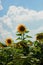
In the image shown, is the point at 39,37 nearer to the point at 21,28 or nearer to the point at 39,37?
the point at 39,37

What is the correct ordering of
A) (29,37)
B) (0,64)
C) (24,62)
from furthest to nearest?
(29,37) → (0,64) → (24,62)

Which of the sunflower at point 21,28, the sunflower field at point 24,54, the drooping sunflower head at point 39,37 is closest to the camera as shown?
the sunflower field at point 24,54

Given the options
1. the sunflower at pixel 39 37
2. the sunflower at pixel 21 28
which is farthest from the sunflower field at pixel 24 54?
the sunflower at pixel 21 28

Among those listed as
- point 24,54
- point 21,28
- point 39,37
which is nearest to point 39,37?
point 39,37

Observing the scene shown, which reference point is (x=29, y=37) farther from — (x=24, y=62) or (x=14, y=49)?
(x=24, y=62)

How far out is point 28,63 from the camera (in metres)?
2.17

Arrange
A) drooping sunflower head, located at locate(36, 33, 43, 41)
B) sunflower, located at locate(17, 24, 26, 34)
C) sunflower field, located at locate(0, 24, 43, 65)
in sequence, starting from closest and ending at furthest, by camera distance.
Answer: sunflower field, located at locate(0, 24, 43, 65) → drooping sunflower head, located at locate(36, 33, 43, 41) → sunflower, located at locate(17, 24, 26, 34)

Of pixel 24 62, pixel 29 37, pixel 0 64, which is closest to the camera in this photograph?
pixel 24 62

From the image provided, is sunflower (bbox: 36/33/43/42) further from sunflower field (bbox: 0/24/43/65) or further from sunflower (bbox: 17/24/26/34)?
sunflower (bbox: 17/24/26/34)

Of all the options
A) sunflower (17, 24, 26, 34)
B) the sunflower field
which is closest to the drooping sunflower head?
the sunflower field

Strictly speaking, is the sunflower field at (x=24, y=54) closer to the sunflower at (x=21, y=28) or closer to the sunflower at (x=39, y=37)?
the sunflower at (x=39, y=37)

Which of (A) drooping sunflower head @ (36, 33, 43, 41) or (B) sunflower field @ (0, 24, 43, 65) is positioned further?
(A) drooping sunflower head @ (36, 33, 43, 41)

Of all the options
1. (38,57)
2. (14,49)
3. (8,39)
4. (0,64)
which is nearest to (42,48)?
(38,57)

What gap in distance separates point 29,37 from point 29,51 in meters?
0.72
